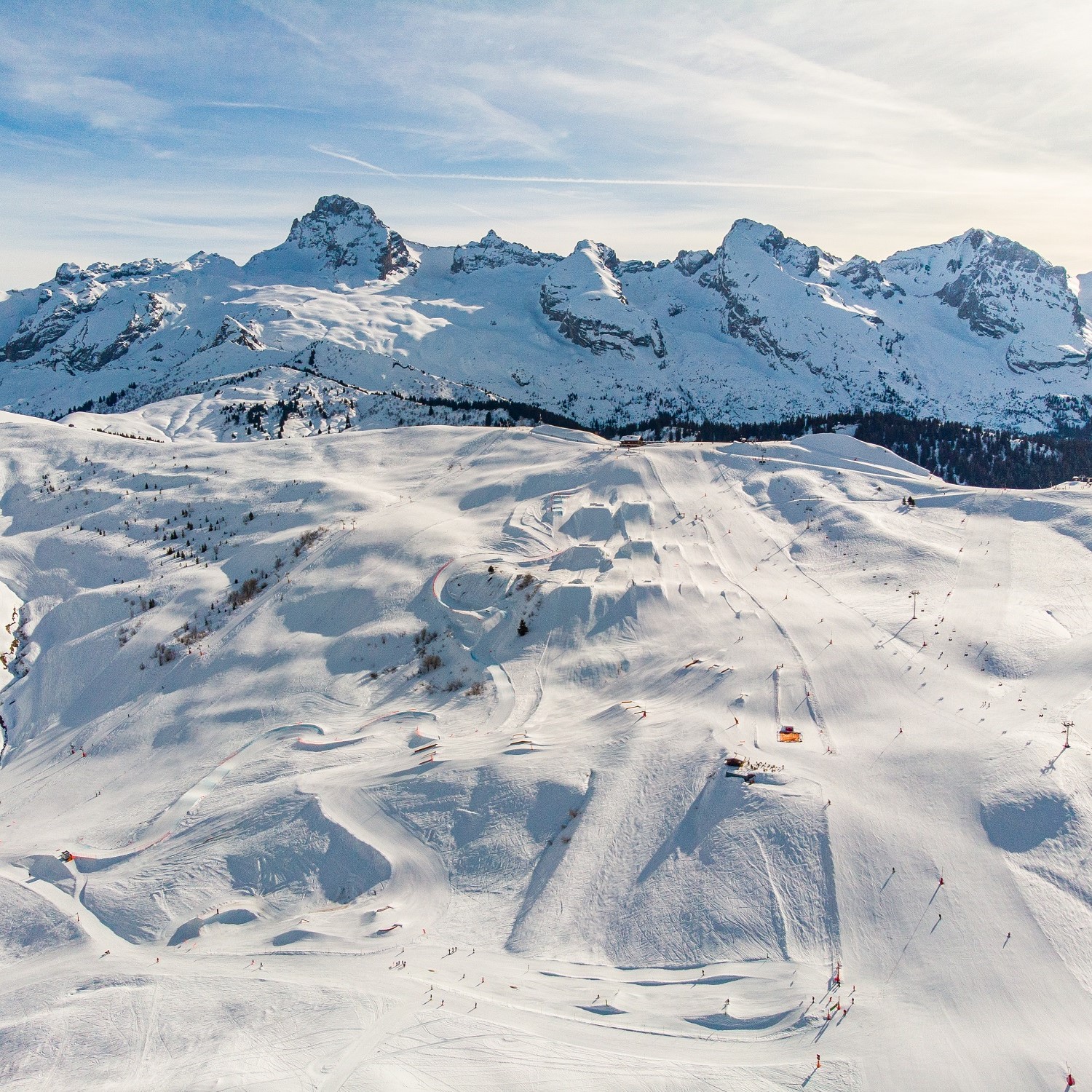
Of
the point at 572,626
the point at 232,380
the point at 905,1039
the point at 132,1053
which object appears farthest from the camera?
the point at 232,380

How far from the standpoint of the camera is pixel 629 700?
98.1 feet

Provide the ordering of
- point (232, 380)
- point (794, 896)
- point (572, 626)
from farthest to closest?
point (232, 380)
point (572, 626)
point (794, 896)

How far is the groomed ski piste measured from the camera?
1666cm

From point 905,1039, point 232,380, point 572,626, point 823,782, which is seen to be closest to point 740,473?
point 572,626

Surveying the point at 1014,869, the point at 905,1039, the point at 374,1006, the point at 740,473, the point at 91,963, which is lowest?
the point at 91,963

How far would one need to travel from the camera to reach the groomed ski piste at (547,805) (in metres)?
16.7

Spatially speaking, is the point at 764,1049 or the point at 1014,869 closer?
the point at 764,1049

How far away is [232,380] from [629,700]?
131 meters

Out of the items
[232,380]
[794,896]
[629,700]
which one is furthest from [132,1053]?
[232,380]

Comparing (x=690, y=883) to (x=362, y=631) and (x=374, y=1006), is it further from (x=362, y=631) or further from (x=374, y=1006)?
(x=362, y=631)

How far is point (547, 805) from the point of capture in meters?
24.1

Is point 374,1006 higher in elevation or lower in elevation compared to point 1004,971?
lower

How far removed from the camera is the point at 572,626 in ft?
116

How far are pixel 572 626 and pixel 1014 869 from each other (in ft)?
66.0
